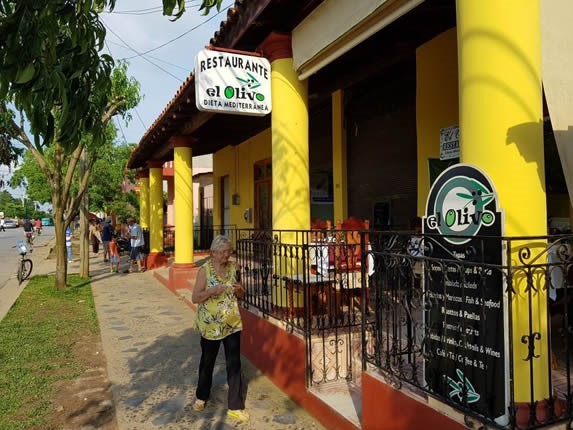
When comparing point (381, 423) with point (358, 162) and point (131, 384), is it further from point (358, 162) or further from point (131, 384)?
point (358, 162)

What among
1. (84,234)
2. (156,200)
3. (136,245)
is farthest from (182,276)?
(156,200)

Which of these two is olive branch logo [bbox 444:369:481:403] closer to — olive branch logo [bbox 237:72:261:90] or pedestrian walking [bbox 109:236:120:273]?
olive branch logo [bbox 237:72:261:90]

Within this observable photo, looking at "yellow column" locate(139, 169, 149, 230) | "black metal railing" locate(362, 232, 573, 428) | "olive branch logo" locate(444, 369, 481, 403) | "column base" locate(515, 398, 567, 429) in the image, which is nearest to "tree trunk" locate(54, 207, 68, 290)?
"yellow column" locate(139, 169, 149, 230)

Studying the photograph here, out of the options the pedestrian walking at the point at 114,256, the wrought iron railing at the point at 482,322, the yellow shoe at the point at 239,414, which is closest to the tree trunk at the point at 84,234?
the pedestrian walking at the point at 114,256

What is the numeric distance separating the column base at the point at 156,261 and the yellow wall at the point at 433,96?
378 inches

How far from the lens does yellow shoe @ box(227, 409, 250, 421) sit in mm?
3988

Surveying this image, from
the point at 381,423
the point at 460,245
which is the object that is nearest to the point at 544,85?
the point at 460,245

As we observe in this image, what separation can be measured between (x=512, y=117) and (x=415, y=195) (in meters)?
3.93

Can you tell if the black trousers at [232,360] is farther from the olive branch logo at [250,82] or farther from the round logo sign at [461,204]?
the olive branch logo at [250,82]

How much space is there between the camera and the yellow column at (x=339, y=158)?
310 inches

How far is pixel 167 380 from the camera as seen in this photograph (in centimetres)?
495

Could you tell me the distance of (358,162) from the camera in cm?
768

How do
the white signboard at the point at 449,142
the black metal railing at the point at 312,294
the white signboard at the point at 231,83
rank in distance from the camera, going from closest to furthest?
the black metal railing at the point at 312,294 < the white signboard at the point at 231,83 < the white signboard at the point at 449,142

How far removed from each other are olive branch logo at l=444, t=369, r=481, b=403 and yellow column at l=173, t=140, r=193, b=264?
8.29 meters
